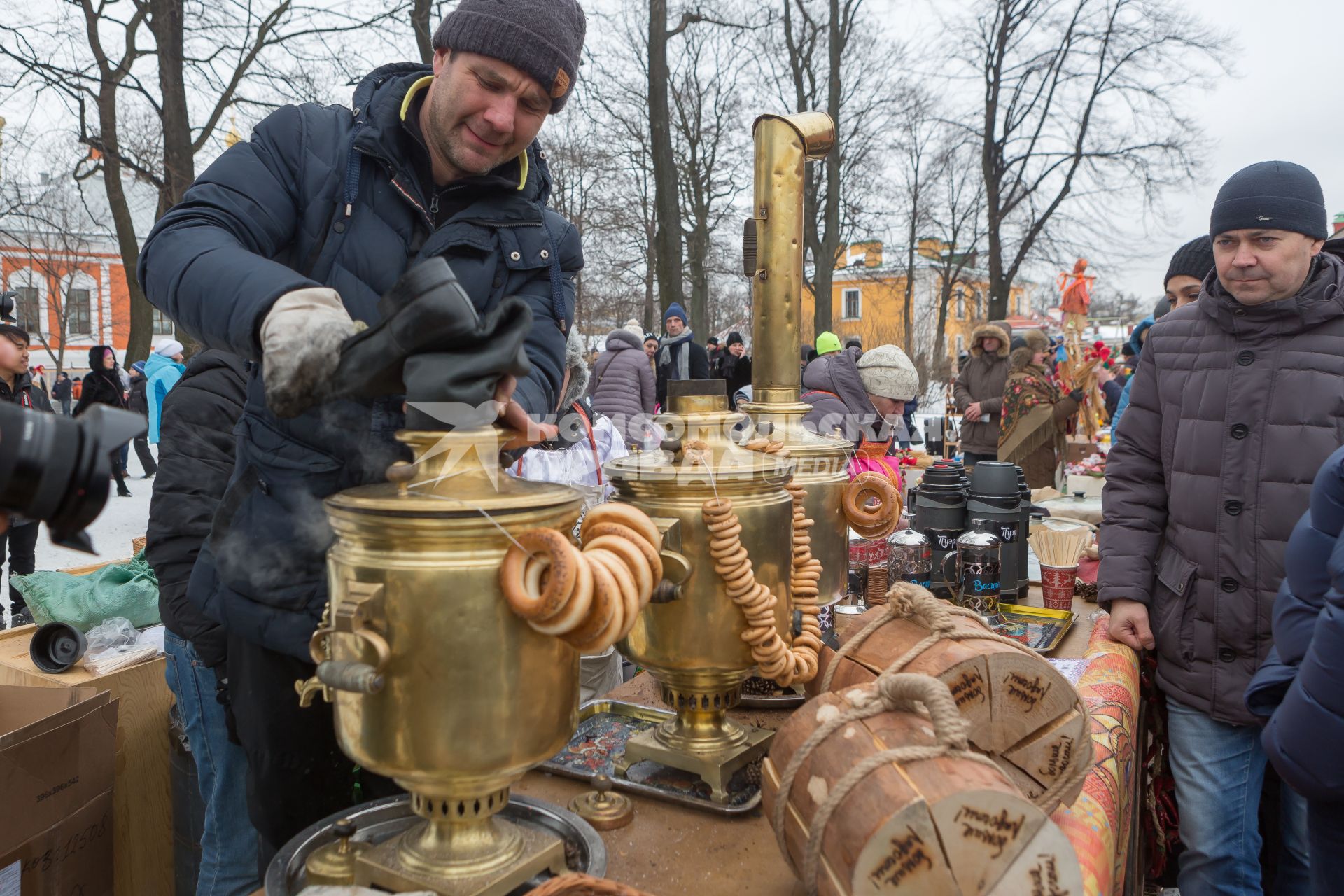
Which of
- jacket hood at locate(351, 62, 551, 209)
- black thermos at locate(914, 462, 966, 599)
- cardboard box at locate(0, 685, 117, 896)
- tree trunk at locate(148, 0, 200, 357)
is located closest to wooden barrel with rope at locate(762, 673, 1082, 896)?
jacket hood at locate(351, 62, 551, 209)

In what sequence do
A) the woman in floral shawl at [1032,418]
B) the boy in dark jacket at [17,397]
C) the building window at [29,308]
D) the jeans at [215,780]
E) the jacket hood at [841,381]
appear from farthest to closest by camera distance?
the building window at [29,308]
the woman in floral shawl at [1032,418]
the boy in dark jacket at [17,397]
the jacket hood at [841,381]
the jeans at [215,780]

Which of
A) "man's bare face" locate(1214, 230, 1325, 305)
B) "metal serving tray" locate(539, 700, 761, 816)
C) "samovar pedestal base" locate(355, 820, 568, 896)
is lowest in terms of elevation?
"metal serving tray" locate(539, 700, 761, 816)

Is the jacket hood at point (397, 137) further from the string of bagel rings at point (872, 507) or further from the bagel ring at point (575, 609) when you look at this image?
the string of bagel rings at point (872, 507)

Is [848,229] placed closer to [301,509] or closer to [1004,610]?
[1004,610]

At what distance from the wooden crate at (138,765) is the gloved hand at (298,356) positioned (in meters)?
2.36

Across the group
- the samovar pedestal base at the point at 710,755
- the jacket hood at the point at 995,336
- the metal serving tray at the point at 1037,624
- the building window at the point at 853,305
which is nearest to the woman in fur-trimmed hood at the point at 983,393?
the jacket hood at the point at 995,336

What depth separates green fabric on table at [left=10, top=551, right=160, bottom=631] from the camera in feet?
10.4

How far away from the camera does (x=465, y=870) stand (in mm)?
1126

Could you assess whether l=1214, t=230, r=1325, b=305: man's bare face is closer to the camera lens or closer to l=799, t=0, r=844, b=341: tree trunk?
the camera lens

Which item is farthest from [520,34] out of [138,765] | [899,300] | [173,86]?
[899,300]

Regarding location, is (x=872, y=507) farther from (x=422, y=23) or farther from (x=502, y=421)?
(x=422, y=23)

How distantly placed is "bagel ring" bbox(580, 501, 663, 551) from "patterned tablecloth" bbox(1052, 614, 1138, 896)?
2.22 feet

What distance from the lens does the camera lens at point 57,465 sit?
2.37ft

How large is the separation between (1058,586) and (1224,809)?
775 mm
